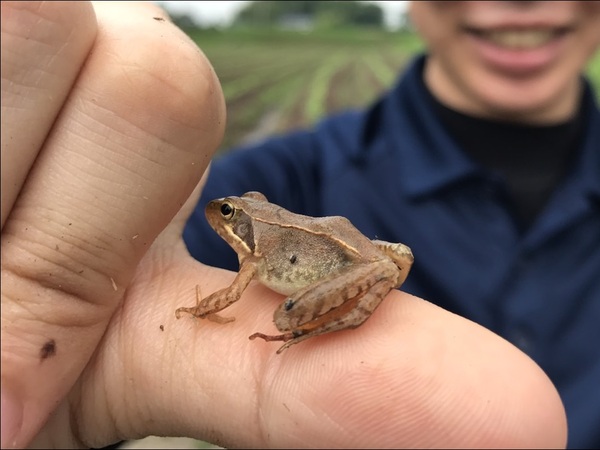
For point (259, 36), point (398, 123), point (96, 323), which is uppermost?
point (96, 323)

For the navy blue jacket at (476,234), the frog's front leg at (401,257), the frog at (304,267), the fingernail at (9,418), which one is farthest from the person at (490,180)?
the fingernail at (9,418)

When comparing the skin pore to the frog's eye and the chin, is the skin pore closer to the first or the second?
the chin

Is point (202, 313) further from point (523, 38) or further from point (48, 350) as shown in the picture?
point (523, 38)

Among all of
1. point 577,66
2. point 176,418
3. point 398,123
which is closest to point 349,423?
point 176,418

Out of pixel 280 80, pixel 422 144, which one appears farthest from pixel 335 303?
pixel 280 80

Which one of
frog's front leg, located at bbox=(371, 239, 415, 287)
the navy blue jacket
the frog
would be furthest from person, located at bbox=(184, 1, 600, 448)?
frog's front leg, located at bbox=(371, 239, 415, 287)

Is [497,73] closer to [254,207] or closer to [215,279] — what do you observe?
[254,207]
